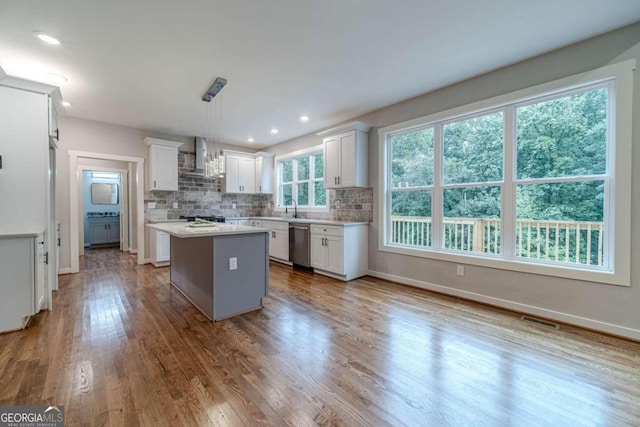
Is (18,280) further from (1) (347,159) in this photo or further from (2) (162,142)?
(1) (347,159)

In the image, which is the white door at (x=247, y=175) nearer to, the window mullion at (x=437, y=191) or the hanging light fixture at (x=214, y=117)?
the hanging light fixture at (x=214, y=117)

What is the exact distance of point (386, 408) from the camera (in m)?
1.57

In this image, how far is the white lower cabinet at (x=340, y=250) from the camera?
4.18 metres

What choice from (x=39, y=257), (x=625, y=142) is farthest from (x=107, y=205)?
(x=625, y=142)

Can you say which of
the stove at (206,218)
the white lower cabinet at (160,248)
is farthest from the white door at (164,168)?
the white lower cabinet at (160,248)

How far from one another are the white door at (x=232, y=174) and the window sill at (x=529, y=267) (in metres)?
4.09

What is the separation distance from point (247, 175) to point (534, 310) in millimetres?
5749

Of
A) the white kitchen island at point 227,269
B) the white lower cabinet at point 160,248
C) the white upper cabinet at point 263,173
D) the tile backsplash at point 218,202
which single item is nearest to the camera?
the white kitchen island at point 227,269

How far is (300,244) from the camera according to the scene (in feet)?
16.2

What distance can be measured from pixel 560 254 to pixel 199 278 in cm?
390

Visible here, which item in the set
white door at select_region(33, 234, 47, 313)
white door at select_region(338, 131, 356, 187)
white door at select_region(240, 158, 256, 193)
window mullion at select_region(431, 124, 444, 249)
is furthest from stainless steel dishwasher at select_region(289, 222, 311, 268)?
white door at select_region(33, 234, 47, 313)

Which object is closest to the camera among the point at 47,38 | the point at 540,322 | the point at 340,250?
the point at 47,38

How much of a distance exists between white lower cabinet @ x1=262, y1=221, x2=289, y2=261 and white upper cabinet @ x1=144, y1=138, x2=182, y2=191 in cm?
220

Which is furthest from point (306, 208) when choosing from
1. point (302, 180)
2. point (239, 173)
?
point (239, 173)
